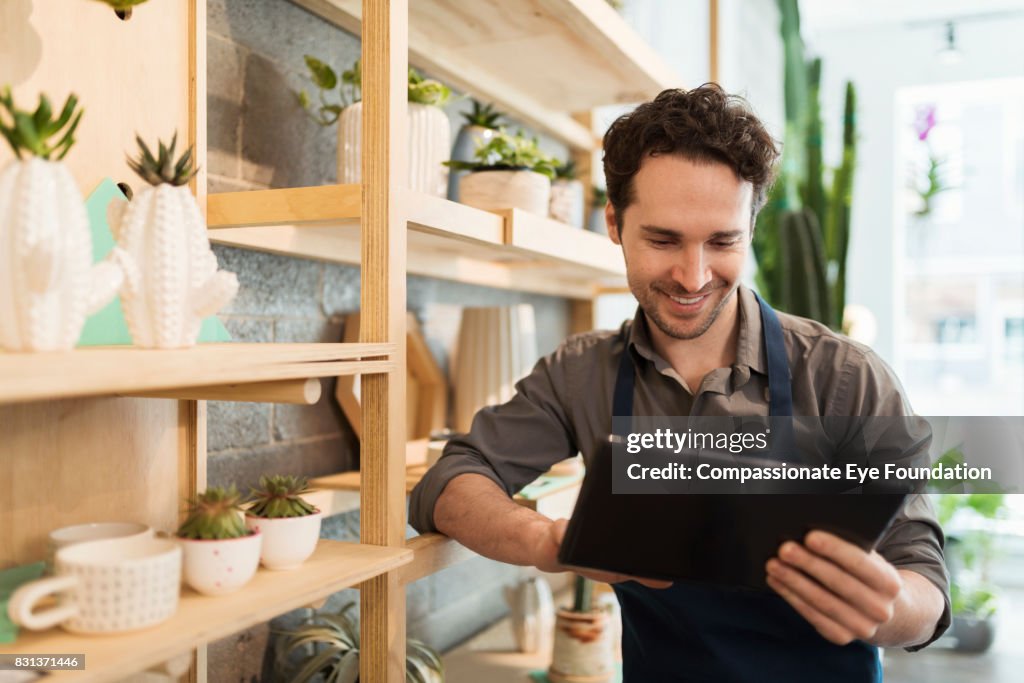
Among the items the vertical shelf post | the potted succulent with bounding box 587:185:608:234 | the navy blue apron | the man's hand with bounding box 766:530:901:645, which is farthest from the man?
the potted succulent with bounding box 587:185:608:234

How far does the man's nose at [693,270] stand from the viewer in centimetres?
118

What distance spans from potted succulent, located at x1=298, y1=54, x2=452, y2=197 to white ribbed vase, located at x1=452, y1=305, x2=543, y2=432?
438 millimetres

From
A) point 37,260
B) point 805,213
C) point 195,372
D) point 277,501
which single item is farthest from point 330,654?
point 805,213

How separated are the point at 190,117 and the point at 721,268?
2.43 feet

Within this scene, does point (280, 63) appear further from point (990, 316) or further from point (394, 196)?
point (990, 316)

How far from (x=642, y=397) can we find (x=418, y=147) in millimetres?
519

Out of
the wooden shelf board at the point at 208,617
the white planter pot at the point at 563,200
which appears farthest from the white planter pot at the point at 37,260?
the white planter pot at the point at 563,200

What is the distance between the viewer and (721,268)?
121 centimetres

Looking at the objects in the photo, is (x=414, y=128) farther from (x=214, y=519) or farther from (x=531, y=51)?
(x=214, y=519)

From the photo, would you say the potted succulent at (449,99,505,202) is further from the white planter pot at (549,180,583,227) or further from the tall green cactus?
the tall green cactus

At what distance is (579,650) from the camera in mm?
1665

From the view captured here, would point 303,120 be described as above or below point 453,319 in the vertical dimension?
above

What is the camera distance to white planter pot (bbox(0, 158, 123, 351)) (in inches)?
23.2

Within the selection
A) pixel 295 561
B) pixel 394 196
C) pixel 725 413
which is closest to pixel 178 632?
pixel 295 561
